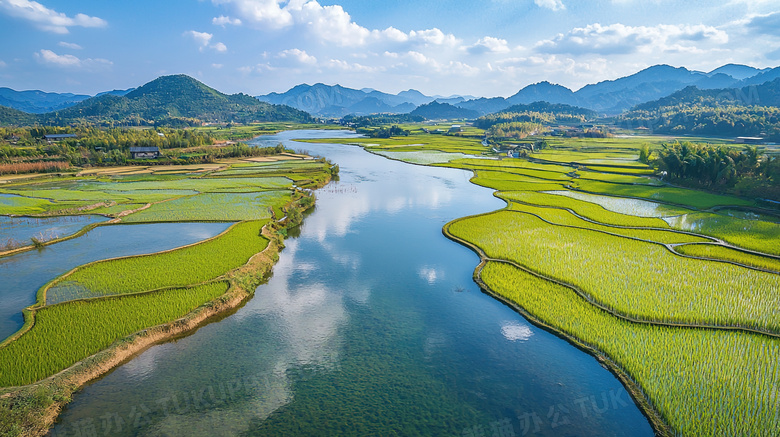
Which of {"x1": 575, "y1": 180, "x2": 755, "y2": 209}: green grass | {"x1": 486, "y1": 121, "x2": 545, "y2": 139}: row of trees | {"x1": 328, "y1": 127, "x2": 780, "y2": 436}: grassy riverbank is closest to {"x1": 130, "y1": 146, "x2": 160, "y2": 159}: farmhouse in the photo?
{"x1": 328, "y1": 127, "x2": 780, "y2": 436}: grassy riverbank

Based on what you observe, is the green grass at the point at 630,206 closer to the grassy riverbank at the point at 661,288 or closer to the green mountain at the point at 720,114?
the grassy riverbank at the point at 661,288

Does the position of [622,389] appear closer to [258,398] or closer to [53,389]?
[258,398]

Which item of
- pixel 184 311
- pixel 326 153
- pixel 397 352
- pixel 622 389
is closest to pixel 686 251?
pixel 622 389

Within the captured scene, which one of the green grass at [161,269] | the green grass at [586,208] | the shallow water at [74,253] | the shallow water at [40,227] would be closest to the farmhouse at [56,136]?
the shallow water at [40,227]

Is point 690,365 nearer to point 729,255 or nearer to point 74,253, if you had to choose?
point 729,255

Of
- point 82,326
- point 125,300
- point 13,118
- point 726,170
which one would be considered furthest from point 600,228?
point 13,118
